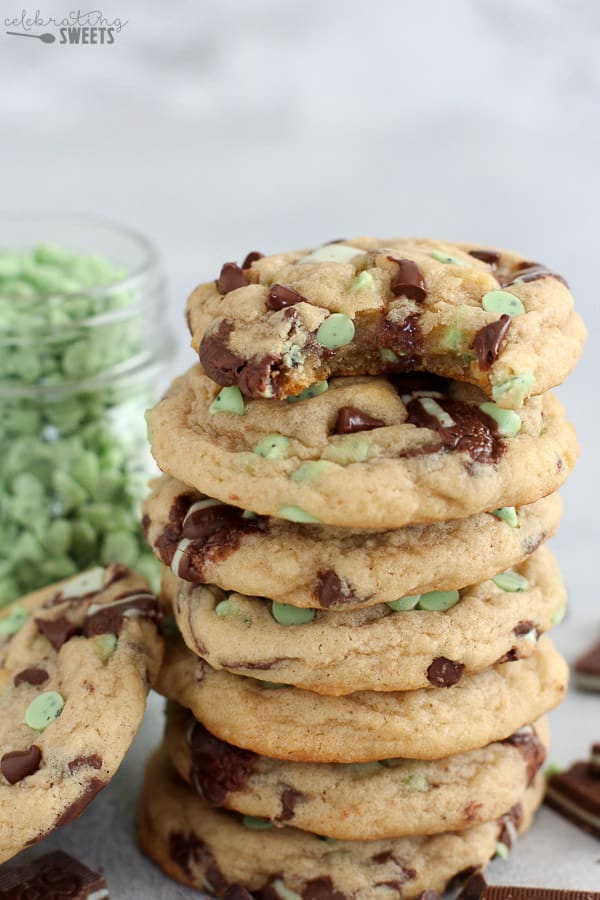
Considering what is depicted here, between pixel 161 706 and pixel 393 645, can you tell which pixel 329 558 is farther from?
pixel 161 706

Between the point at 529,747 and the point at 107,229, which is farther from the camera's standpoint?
the point at 107,229

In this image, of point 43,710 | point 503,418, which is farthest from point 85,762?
point 503,418

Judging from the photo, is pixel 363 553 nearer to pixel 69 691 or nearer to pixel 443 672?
pixel 443 672

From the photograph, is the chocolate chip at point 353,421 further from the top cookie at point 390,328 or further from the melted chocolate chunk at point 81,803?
the melted chocolate chunk at point 81,803

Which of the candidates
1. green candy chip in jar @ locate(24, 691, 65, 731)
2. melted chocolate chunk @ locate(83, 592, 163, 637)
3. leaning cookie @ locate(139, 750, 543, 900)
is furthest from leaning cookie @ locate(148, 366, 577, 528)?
leaning cookie @ locate(139, 750, 543, 900)

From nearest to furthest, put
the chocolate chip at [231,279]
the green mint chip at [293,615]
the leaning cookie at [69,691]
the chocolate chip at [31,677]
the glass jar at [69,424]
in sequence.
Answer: the leaning cookie at [69,691]
the green mint chip at [293,615]
the chocolate chip at [231,279]
the chocolate chip at [31,677]
the glass jar at [69,424]

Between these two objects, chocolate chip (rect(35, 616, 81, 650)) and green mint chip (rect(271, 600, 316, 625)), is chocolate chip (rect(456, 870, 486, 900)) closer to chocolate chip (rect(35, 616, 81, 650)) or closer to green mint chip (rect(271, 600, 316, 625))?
green mint chip (rect(271, 600, 316, 625))

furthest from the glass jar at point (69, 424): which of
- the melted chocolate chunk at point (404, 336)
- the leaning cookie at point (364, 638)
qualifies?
the melted chocolate chunk at point (404, 336)
